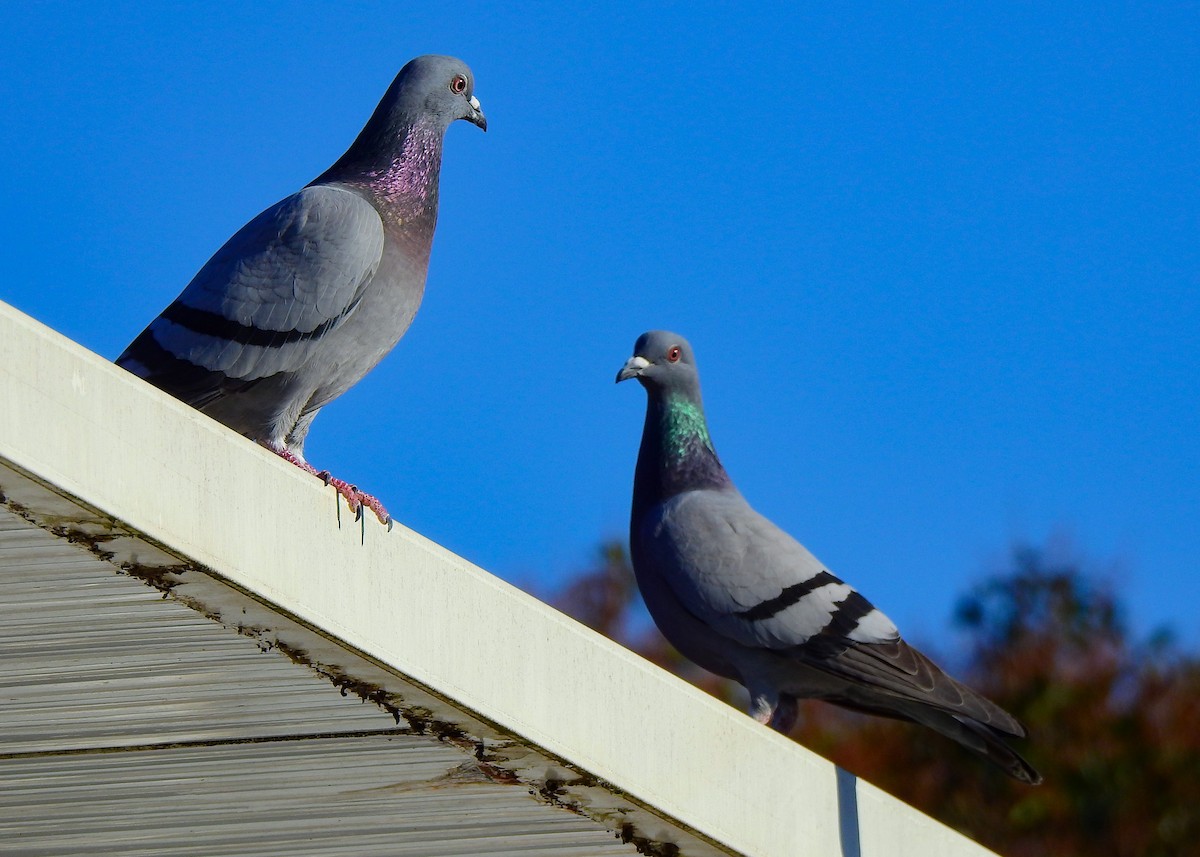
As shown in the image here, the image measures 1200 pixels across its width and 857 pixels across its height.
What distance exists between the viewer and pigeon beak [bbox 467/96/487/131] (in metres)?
5.32

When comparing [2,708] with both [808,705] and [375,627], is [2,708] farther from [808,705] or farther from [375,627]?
[808,705]

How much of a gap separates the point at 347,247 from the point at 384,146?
0.72 m

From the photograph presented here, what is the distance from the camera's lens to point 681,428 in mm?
6293

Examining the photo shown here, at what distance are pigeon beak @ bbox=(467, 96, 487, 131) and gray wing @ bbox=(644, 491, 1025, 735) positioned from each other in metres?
1.80

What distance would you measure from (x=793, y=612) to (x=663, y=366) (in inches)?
56.5

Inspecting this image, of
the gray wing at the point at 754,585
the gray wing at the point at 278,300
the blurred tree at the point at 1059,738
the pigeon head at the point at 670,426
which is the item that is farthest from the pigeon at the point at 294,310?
the blurred tree at the point at 1059,738

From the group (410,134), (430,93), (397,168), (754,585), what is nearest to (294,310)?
(397,168)

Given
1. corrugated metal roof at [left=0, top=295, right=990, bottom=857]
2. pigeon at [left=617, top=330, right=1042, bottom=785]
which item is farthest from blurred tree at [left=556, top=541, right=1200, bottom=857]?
corrugated metal roof at [left=0, top=295, right=990, bottom=857]

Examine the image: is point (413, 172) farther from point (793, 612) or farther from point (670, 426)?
point (793, 612)

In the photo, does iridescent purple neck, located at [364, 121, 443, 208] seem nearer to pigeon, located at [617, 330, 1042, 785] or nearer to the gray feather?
the gray feather

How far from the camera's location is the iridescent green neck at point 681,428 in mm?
6242

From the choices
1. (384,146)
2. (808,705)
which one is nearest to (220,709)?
(384,146)

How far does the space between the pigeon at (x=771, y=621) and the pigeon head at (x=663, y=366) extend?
39 cm

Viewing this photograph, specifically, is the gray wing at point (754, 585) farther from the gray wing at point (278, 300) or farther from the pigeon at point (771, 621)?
the gray wing at point (278, 300)
